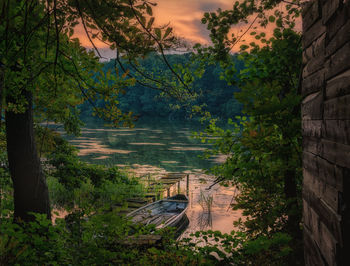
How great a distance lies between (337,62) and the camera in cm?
214

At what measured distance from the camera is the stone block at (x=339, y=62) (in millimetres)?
1937

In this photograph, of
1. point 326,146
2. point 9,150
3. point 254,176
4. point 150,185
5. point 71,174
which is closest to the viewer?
point 326,146

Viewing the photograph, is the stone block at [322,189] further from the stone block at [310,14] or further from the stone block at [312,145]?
the stone block at [310,14]

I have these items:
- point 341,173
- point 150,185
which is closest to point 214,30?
point 341,173

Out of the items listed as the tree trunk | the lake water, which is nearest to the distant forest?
the lake water

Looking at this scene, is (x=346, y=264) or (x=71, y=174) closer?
(x=346, y=264)

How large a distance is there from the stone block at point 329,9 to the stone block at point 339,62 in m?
0.30

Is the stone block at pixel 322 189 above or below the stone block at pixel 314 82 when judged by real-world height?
below

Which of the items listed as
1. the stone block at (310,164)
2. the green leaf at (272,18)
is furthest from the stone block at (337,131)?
the green leaf at (272,18)

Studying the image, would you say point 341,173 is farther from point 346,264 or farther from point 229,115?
point 229,115

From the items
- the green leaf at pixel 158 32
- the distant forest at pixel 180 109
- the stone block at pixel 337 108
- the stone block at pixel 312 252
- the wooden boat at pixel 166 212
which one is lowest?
the wooden boat at pixel 166 212

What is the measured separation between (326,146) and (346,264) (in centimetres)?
85

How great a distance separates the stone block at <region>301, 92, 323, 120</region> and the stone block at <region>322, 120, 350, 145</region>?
0.62 feet

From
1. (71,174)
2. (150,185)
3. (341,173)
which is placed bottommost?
(150,185)
